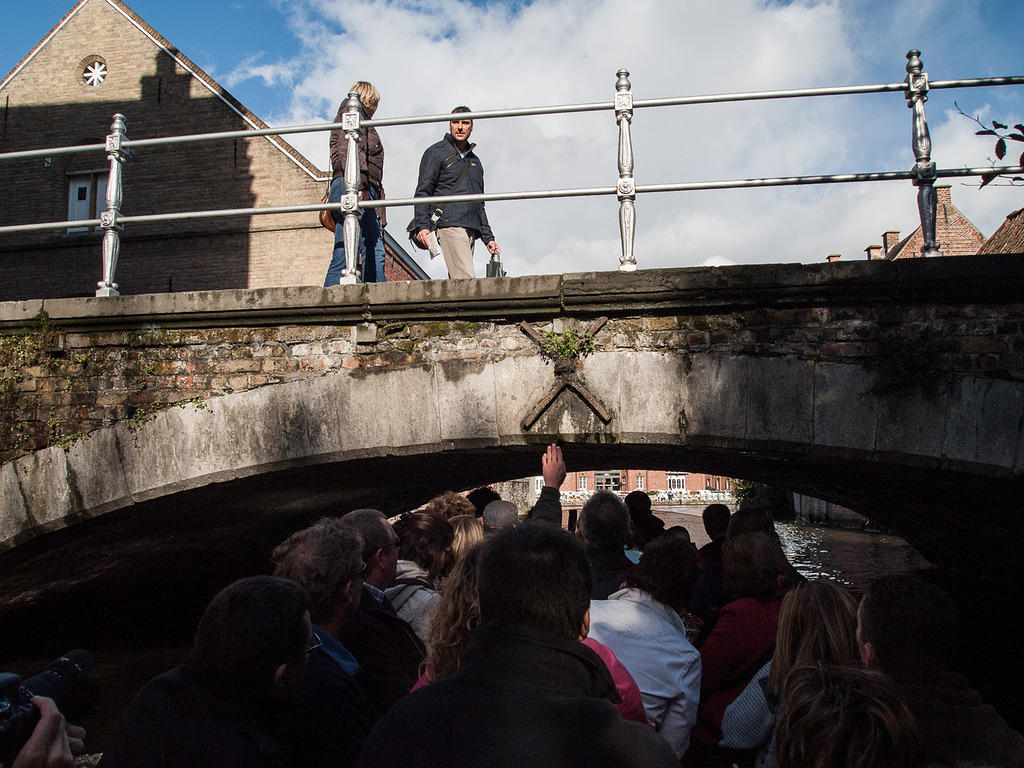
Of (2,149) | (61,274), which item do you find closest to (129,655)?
(61,274)

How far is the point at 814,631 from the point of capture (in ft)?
7.38

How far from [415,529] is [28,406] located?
3240 millimetres

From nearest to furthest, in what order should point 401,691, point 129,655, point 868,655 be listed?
point 868,655 → point 401,691 → point 129,655

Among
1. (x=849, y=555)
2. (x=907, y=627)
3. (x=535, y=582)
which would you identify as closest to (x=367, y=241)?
(x=535, y=582)

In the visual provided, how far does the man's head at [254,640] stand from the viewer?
1756 millimetres

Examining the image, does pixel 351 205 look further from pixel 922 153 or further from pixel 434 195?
pixel 922 153

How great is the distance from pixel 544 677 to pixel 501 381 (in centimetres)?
310

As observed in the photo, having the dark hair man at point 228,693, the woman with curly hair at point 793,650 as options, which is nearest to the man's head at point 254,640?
the dark hair man at point 228,693

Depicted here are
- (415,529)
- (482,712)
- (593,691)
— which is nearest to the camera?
(482,712)

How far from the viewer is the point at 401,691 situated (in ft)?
8.35

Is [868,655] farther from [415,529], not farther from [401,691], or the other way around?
[415,529]

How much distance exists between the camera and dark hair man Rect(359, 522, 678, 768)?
4.42 ft

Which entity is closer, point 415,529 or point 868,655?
point 868,655

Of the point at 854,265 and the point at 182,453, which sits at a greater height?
the point at 854,265
